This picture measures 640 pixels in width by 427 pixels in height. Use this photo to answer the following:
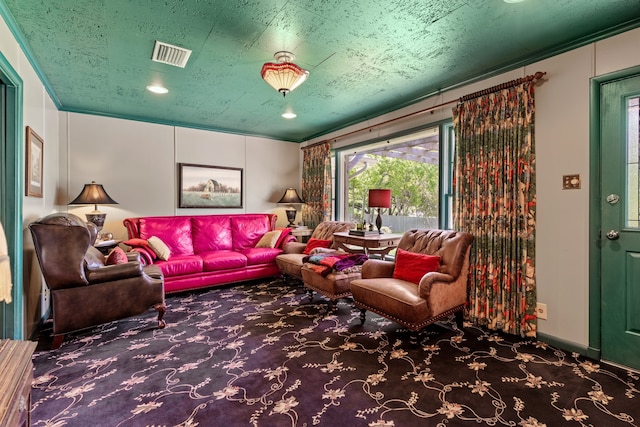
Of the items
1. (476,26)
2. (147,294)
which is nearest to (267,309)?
(147,294)

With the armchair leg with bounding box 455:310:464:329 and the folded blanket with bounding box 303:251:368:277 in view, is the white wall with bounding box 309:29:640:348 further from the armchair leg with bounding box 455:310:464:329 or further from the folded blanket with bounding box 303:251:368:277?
the folded blanket with bounding box 303:251:368:277

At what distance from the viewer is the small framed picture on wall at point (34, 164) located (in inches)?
107

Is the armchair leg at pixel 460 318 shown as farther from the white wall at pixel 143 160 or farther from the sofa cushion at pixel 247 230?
the white wall at pixel 143 160

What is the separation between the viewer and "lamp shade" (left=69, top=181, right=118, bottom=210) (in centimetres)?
391

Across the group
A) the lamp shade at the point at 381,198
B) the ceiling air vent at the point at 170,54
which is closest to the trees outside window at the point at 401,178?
the lamp shade at the point at 381,198

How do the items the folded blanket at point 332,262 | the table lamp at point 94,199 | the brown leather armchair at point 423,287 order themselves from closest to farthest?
the brown leather armchair at point 423,287 < the folded blanket at point 332,262 < the table lamp at point 94,199

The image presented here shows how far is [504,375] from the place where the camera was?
2131 millimetres

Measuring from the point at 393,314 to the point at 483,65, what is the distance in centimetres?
253

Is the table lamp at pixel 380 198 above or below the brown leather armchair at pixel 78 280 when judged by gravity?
above

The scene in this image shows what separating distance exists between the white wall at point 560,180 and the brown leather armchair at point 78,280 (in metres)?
3.79

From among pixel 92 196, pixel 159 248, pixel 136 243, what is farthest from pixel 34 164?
pixel 159 248

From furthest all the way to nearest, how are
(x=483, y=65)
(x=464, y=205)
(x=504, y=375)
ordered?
(x=464, y=205) < (x=483, y=65) < (x=504, y=375)

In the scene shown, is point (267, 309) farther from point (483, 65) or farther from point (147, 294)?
point (483, 65)

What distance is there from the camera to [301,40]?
2.47m
